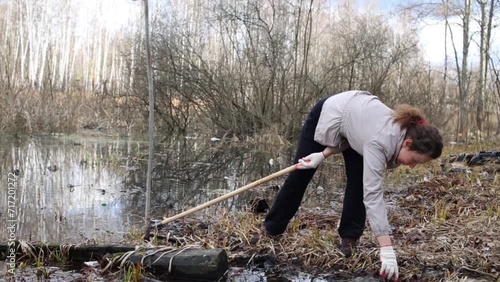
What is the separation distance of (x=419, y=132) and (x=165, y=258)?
1.77 meters

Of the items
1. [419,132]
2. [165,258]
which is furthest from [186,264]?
[419,132]

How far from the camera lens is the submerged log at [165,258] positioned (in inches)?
128

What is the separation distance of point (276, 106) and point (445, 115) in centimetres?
663

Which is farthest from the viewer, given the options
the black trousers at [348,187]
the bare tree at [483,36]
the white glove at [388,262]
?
the bare tree at [483,36]

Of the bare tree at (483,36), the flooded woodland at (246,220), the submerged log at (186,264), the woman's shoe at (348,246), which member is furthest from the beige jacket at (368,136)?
the bare tree at (483,36)

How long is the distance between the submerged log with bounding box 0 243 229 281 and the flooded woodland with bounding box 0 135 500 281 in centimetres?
4

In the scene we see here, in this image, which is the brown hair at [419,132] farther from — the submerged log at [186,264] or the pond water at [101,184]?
the pond water at [101,184]

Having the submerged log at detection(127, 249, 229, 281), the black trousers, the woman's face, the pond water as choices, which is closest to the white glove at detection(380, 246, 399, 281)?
the woman's face

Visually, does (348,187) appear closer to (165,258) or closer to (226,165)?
(165,258)

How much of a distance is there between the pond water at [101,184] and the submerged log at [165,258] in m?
0.46

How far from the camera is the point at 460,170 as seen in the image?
8.19m

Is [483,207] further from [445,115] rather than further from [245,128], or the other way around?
[445,115]

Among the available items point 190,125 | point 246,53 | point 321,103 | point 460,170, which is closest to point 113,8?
point 190,125

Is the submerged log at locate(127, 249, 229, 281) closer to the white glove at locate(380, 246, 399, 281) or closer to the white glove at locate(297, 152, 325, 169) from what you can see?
the white glove at locate(297, 152, 325, 169)
